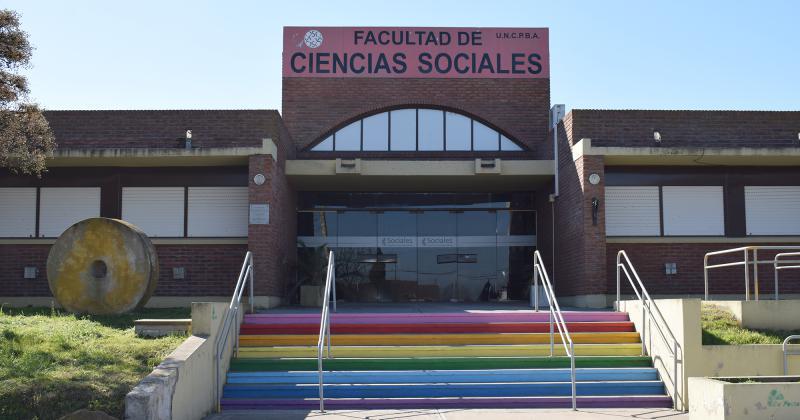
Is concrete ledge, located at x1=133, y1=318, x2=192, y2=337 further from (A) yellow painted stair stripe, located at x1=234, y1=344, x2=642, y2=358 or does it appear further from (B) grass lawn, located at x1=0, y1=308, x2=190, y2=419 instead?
(A) yellow painted stair stripe, located at x1=234, y1=344, x2=642, y2=358

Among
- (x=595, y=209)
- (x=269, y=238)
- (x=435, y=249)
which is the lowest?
(x=435, y=249)

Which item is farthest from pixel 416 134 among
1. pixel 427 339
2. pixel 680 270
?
pixel 427 339

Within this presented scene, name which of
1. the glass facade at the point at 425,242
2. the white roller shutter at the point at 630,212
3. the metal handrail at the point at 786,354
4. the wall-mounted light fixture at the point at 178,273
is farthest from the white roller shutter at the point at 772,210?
the wall-mounted light fixture at the point at 178,273

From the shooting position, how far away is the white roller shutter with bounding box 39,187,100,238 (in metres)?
17.5

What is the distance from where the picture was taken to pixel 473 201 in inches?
822

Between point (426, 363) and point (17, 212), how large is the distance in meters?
11.0

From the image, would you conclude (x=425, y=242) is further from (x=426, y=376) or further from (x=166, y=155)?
(x=426, y=376)

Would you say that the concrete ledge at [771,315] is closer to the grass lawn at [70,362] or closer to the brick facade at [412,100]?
the grass lawn at [70,362]

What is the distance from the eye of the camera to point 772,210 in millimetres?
17422

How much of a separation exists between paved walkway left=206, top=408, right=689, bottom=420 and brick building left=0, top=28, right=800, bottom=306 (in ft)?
18.7

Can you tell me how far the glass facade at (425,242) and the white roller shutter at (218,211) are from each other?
3521 mm

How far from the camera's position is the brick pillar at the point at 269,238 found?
15625 mm

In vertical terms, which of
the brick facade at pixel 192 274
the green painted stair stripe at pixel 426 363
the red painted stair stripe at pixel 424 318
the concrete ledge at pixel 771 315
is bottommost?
the green painted stair stripe at pixel 426 363

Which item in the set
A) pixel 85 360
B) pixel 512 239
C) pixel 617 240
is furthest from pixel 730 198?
pixel 85 360
